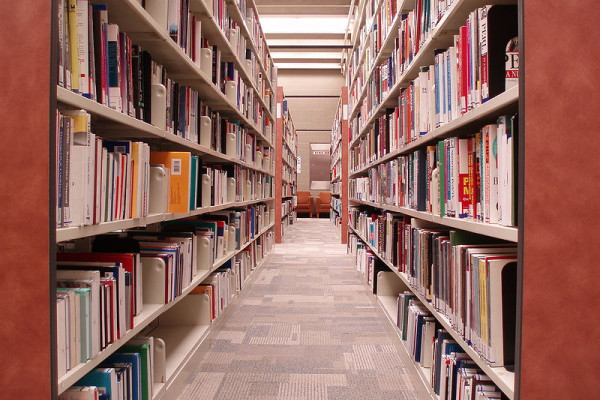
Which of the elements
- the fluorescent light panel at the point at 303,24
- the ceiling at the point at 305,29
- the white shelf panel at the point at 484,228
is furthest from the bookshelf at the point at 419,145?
the fluorescent light panel at the point at 303,24

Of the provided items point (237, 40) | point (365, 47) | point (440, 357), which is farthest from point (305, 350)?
point (365, 47)

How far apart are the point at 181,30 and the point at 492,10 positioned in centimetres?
138

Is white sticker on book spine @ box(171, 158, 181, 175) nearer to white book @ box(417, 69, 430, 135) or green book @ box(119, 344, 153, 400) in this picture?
green book @ box(119, 344, 153, 400)

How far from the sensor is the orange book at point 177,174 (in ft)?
6.10

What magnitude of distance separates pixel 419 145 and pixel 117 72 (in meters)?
1.45

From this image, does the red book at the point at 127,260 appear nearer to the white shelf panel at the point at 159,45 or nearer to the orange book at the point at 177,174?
the orange book at the point at 177,174

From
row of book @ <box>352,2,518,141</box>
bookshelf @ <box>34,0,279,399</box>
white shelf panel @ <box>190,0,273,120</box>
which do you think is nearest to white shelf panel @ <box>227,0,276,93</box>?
bookshelf @ <box>34,0,279,399</box>

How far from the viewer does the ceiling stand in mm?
9031

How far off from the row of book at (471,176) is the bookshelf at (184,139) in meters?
1.04

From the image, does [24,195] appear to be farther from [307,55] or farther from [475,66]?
[307,55]

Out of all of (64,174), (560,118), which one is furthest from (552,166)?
(64,174)

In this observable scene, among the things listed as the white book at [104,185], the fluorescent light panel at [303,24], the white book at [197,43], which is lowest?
the white book at [104,185]

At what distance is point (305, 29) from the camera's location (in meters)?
10.2

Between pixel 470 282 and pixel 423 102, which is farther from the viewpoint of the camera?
pixel 423 102
